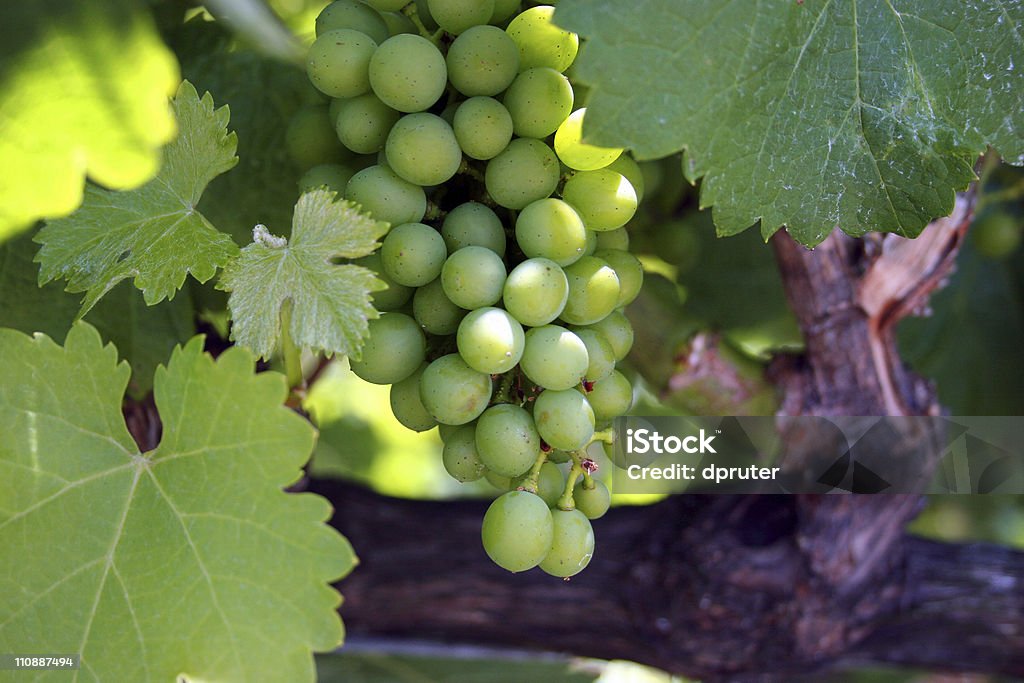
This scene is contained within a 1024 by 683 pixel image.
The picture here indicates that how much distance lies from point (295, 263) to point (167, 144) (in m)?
0.20

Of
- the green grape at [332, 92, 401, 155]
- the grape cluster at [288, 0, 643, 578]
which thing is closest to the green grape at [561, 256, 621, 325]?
the grape cluster at [288, 0, 643, 578]

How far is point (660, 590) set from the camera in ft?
4.30

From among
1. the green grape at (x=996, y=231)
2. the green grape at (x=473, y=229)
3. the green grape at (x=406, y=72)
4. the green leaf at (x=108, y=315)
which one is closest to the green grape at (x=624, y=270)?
the green grape at (x=473, y=229)

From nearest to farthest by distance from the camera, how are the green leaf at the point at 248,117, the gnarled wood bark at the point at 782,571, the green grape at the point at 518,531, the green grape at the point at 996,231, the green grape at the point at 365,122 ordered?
the green grape at the point at 518,531
the green grape at the point at 365,122
the green leaf at the point at 248,117
the gnarled wood bark at the point at 782,571
the green grape at the point at 996,231

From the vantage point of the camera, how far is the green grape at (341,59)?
2.55ft

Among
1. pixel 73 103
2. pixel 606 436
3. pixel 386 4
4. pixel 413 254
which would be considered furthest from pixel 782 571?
pixel 73 103

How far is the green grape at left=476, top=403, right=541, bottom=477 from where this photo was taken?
73 centimetres

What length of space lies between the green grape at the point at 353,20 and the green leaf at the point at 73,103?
0.14 metres

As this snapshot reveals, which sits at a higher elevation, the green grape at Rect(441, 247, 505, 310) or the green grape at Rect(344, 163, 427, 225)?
the green grape at Rect(344, 163, 427, 225)

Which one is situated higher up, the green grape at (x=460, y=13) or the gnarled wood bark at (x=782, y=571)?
the green grape at (x=460, y=13)

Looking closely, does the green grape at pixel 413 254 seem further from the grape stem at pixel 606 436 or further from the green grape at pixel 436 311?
the grape stem at pixel 606 436

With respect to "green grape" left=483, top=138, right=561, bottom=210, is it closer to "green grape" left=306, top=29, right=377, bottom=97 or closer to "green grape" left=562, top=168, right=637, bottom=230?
"green grape" left=562, top=168, right=637, bottom=230

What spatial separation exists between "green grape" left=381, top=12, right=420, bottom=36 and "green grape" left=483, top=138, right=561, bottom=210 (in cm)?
17

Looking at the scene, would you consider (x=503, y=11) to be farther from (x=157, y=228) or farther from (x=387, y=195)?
(x=157, y=228)
